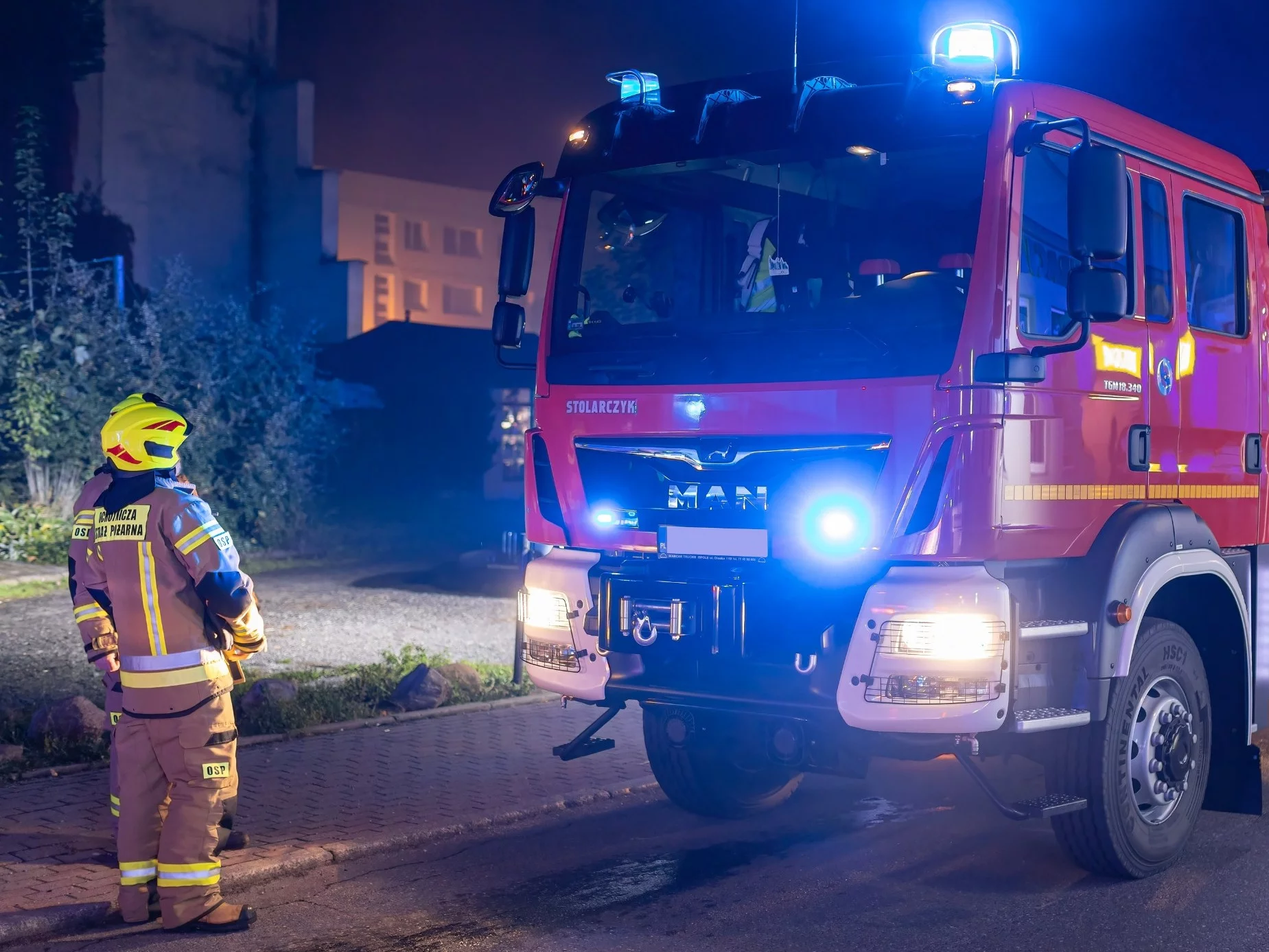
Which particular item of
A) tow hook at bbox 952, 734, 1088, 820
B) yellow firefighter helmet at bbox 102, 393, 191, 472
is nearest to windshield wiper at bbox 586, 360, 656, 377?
yellow firefighter helmet at bbox 102, 393, 191, 472

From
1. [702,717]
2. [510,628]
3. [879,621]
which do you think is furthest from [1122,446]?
[510,628]

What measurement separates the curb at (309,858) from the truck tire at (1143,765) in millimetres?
2368

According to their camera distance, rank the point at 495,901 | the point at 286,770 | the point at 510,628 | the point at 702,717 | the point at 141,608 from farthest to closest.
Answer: the point at 510,628, the point at 286,770, the point at 702,717, the point at 495,901, the point at 141,608

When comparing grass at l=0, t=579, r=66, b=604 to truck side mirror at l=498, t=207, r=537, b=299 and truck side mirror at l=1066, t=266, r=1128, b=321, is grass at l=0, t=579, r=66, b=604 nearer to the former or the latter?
truck side mirror at l=498, t=207, r=537, b=299

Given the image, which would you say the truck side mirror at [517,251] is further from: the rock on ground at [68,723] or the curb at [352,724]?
the rock on ground at [68,723]

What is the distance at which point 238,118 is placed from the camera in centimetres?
3531

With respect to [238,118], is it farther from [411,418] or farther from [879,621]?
[879,621]

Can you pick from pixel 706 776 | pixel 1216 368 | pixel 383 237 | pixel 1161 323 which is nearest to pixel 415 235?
pixel 383 237

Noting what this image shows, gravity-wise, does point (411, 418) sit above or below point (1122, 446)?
above

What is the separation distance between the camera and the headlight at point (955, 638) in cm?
520

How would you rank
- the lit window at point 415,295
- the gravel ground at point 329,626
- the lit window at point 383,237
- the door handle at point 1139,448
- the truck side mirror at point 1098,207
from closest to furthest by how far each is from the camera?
1. the truck side mirror at point 1098,207
2. the door handle at point 1139,448
3. the gravel ground at point 329,626
4. the lit window at point 383,237
5. the lit window at point 415,295

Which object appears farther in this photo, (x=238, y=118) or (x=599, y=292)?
(x=238, y=118)

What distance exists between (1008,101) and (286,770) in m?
4.77

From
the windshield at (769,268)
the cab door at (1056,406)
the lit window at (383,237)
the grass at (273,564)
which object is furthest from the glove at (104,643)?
the lit window at (383,237)
